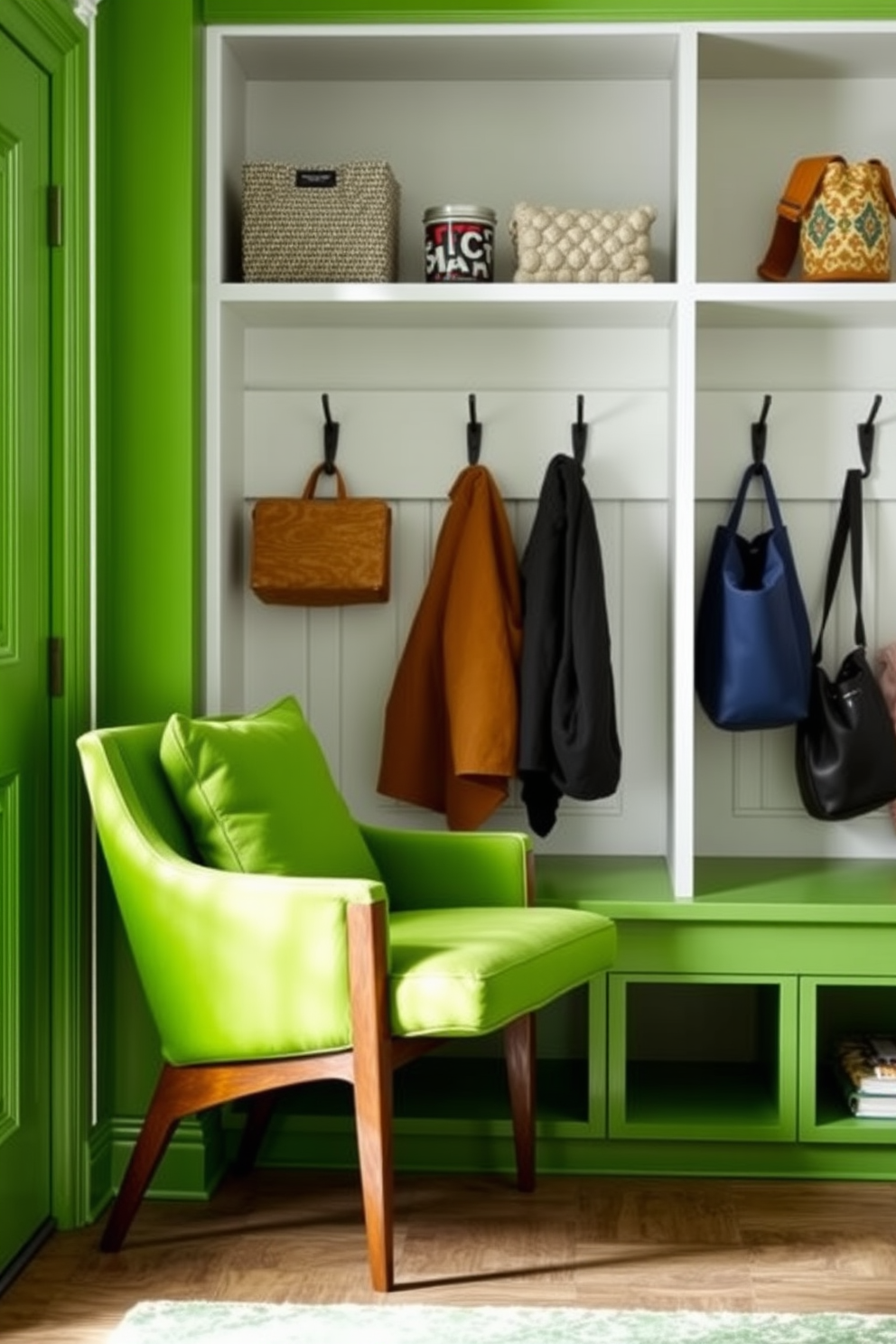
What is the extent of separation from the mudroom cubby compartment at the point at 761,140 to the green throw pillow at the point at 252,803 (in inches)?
56.8

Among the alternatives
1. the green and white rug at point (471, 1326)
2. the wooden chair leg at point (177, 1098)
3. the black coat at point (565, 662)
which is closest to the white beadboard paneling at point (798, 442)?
the black coat at point (565, 662)

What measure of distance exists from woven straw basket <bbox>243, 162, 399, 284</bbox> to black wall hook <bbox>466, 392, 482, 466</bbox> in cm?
40

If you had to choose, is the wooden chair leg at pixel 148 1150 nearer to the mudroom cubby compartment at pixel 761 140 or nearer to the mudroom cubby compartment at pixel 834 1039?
the mudroom cubby compartment at pixel 834 1039

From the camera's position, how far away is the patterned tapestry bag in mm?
3447

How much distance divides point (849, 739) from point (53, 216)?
5.88ft

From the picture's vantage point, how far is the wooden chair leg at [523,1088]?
3.23 m

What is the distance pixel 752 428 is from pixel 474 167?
0.80m

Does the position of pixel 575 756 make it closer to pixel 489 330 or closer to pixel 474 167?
pixel 489 330

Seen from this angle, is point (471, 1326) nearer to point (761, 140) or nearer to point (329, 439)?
point (329, 439)

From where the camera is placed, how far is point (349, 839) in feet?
10.4

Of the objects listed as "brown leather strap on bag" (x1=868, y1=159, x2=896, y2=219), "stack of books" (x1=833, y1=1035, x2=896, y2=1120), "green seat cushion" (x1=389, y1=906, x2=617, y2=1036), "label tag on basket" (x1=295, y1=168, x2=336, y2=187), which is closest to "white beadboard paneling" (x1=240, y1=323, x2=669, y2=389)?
"label tag on basket" (x1=295, y1=168, x2=336, y2=187)

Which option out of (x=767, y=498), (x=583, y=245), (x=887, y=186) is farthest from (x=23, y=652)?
(x=887, y=186)

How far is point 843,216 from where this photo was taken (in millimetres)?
3449

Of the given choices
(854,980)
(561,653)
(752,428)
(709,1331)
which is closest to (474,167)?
(752,428)
